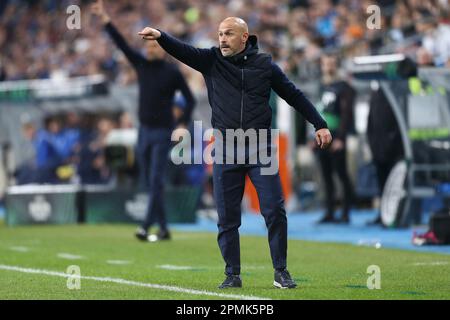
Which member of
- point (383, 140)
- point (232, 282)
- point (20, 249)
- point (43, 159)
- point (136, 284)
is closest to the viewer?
point (232, 282)

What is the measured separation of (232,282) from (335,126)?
8813mm

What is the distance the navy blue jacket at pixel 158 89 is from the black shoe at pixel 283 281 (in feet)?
18.7

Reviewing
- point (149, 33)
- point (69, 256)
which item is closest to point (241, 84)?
point (149, 33)

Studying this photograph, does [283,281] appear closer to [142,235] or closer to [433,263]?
[433,263]

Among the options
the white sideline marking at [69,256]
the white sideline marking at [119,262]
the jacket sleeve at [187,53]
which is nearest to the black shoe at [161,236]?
the white sideline marking at [69,256]

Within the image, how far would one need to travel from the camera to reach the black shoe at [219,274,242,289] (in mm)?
8790

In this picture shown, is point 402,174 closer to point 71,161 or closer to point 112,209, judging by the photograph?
point 112,209

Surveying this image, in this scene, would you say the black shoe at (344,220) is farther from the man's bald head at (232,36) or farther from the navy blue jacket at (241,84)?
the man's bald head at (232,36)

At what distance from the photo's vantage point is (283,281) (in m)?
8.70

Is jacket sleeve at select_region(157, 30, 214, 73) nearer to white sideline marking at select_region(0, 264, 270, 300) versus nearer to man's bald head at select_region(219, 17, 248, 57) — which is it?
man's bald head at select_region(219, 17, 248, 57)

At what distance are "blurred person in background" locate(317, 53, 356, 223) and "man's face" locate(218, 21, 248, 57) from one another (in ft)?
27.8

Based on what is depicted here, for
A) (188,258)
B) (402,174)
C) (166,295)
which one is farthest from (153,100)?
(166,295)

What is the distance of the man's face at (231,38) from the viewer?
8664mm
